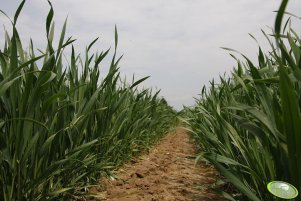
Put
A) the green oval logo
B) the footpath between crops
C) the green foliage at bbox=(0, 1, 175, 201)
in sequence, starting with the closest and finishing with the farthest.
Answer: the green oval logo
the green foliage at bbox=(0, 1, 175, 201)
the footpath between crops

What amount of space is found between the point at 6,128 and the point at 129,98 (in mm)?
1812

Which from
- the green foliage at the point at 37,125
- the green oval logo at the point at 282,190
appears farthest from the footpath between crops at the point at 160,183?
the green oval logo at the point at 282,190

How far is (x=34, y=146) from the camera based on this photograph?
123cm

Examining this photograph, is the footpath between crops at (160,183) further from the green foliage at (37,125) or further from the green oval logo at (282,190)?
the green oval logo at (282,190)

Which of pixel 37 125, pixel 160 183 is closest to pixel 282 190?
pixel 37 125

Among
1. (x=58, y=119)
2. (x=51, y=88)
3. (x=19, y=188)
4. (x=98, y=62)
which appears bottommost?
(x=19, y=188)

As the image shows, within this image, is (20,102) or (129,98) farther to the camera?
(129,98)

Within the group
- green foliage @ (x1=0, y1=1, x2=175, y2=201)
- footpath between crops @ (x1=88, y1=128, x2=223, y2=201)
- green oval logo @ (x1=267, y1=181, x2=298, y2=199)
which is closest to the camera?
green oval logo @ (x1=267, y1=181, x2=298, y2=199)

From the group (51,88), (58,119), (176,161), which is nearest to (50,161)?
(58,119)

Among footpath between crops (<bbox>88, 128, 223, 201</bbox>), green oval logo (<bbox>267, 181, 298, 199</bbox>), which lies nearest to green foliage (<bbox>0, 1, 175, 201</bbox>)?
footpath between crops (<bbox>88, 128, 223, 201</bbox>)

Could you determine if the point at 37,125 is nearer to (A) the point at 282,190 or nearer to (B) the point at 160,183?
(A) the point at 282,190

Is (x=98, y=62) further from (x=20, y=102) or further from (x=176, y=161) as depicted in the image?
(x=176, y=161)

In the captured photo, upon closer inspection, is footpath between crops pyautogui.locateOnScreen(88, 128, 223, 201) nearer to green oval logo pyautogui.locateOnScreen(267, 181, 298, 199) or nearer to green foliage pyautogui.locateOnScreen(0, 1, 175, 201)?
green foliage pyautogui.locateOnScreen(0, 1, 175, 201)

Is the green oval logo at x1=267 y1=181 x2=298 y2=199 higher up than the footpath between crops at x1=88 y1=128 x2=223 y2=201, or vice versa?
the green oval logo at x1=267 y1=181 x2=298 y2=199
